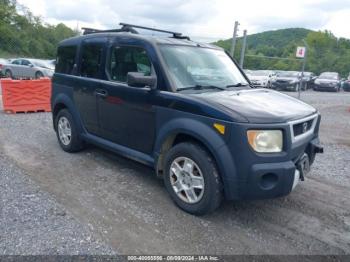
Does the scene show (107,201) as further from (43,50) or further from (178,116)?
(43,50)

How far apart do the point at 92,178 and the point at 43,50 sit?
41134mm

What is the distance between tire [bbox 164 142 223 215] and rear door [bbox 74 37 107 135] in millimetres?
1669

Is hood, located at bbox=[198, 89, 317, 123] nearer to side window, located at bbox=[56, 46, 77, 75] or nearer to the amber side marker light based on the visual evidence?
the amber side marker light

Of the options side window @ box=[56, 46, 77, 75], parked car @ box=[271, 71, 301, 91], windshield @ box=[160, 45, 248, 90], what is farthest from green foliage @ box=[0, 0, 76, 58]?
windshield @ box=[160, 45, 248, 90]

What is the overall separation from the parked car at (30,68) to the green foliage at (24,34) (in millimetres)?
16967

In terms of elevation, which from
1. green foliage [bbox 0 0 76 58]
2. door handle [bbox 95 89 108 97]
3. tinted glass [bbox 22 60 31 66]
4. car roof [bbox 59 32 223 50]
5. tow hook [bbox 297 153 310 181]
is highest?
green foliage [bbox 0 0 76 58]

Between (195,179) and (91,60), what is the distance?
2612 millimetres

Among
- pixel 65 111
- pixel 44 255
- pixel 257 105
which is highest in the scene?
pixel 257 105

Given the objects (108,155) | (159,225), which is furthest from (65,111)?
(159,225)

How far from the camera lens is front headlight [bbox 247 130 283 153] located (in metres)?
3.45

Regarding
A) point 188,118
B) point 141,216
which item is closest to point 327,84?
point 188,118

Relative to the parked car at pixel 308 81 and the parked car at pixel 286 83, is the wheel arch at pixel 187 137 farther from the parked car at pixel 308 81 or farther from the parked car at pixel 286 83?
the parked car at pixel 308 81

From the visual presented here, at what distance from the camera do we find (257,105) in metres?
3.78

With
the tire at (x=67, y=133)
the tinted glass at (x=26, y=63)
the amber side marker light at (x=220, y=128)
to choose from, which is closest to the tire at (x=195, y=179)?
the amber side marker light at (x=220, y=128)
